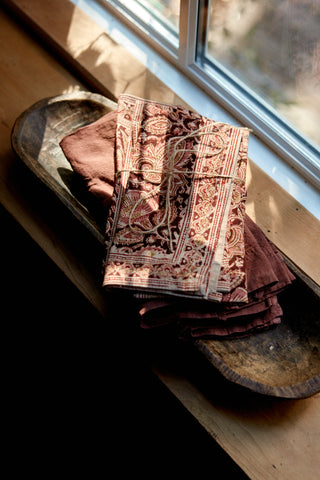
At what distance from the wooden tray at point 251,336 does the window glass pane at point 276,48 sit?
428mm

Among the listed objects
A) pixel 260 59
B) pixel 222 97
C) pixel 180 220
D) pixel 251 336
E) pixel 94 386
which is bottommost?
pixel 94 386

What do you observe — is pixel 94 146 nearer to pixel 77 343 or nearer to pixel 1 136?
pixel 1 136

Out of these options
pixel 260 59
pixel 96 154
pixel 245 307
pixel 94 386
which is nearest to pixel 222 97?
pixel 260 59

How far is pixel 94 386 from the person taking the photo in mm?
1422

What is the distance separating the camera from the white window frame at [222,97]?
1.48 metres

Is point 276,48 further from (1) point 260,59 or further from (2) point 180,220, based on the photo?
(2) point 180,220

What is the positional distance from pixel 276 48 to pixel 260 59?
66mm

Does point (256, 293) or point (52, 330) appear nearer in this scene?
point (256, 293)

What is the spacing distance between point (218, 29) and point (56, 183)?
649 millimetres

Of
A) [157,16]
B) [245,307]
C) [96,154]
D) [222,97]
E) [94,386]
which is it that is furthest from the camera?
[157,16]

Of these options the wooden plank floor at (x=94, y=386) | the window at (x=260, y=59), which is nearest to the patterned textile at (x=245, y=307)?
the wooden plank floor at (x=94, y=386)

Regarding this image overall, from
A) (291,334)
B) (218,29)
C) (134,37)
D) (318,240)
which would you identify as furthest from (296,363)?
(134,37)

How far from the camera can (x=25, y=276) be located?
5.18 ft

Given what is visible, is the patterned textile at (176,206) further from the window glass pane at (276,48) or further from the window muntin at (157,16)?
the window muntin at (157,16)
